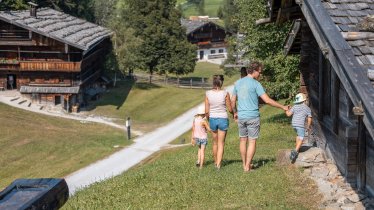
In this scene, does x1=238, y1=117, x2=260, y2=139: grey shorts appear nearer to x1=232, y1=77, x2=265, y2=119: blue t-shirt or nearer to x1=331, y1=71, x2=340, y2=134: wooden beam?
x1=232, y1=77, x2=265, y2=119: blue t-shirt

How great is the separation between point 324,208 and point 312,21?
126 inches

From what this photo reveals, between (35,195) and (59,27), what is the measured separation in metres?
36.9

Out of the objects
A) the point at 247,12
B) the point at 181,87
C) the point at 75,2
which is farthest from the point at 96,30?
the point at 247,12

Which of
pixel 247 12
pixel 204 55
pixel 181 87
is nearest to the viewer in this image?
pixel 247 12

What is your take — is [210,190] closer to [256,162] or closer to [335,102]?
[256,162]

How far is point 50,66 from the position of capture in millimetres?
44625

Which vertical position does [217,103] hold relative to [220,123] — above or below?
above

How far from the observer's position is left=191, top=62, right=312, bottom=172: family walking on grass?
439 inches

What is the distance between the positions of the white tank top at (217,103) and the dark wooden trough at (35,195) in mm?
3626

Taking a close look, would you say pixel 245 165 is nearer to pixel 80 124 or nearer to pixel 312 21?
pixel 312 21

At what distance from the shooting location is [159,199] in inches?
423

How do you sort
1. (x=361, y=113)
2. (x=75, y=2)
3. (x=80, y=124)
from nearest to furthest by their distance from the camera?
(x=361, y=113)
(x=80, y=124)
(x=75, y=2)

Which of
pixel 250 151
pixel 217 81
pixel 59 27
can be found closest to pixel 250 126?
pixel 250 151

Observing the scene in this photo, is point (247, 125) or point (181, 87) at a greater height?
point (247, 125)
